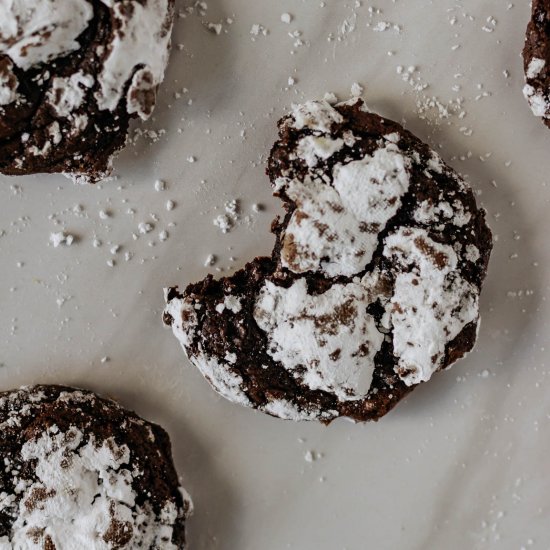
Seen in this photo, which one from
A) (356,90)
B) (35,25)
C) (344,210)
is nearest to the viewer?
(35,25)

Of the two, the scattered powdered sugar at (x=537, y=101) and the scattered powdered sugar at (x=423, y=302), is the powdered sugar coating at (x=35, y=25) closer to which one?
the scattered powdered sugar at (x=423, y=302)

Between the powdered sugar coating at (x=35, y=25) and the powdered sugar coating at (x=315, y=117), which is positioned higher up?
the powdered sugar coating at (x=315, y=117)

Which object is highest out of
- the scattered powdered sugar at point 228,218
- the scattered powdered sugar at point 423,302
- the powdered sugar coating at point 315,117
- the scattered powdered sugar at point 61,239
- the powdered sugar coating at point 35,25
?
the powdered sugar coating at point 315,117

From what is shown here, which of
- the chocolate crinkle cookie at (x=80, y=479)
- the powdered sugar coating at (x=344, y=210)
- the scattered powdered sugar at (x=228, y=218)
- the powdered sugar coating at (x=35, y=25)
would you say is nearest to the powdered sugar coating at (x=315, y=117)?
the powdered sugar coating at (x=344, y=210)

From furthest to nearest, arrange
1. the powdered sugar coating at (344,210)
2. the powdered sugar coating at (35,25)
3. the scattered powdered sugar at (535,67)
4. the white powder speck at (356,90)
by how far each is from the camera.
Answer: the white powder speck at (356,90)
the scattered powdered sugar at (535,67)
the powdered sugar coating at (344,210)
the powdered sugar coating at (35,25)

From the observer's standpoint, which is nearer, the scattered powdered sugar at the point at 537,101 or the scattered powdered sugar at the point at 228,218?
the scattered powdered sugar at the point at 537,101

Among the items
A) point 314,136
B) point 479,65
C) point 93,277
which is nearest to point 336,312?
point 314,136

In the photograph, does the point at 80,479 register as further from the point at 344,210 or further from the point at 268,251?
the point at 344,210

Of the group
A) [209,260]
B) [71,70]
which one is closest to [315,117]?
[209,260]
